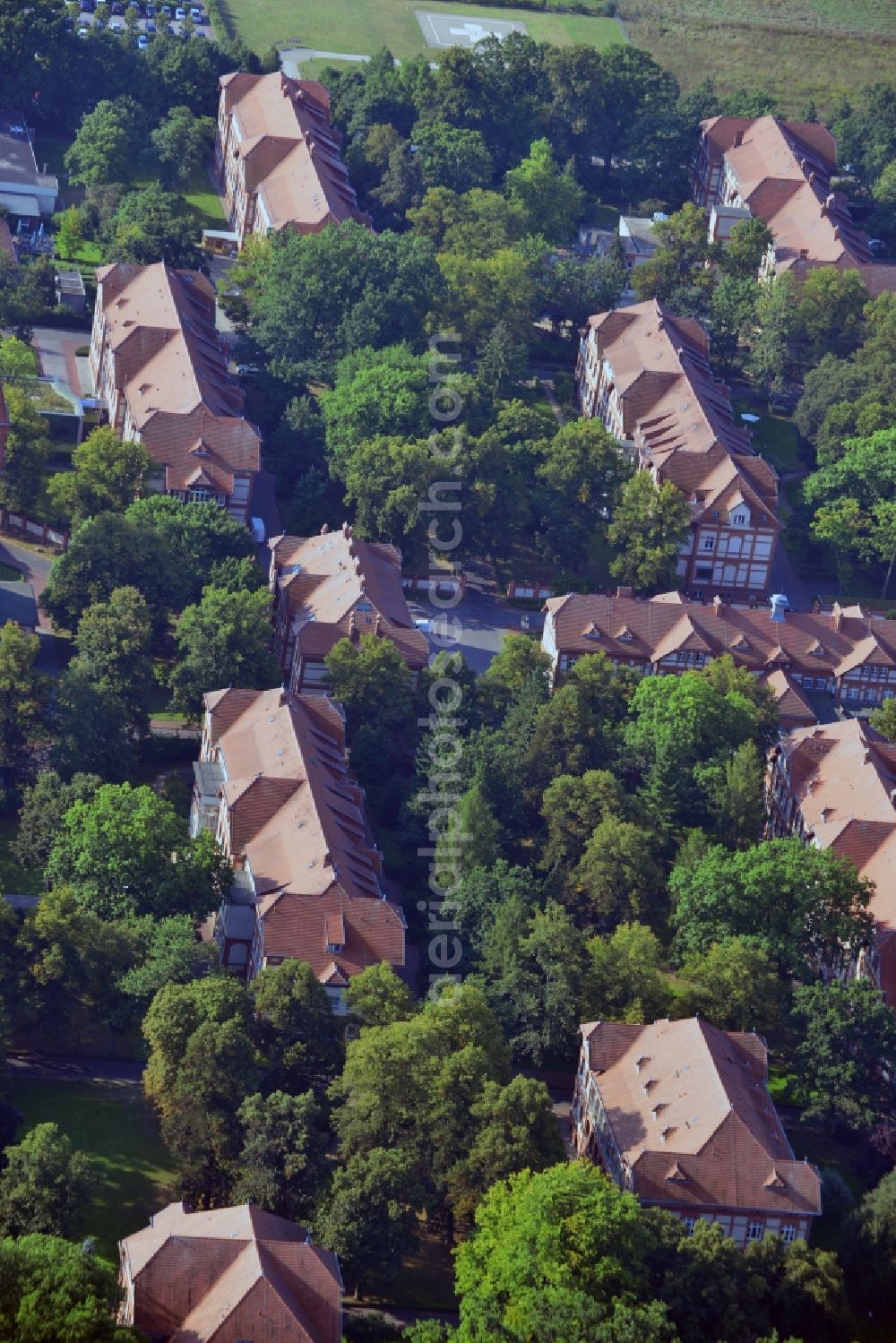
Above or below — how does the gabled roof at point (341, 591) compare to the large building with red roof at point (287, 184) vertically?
above

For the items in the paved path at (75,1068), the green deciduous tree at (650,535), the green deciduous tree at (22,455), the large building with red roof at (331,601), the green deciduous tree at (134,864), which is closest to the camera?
the paved path at (75,1068)

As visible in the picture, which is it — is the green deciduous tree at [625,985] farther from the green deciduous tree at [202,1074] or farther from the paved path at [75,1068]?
the paved path at [75,1068]

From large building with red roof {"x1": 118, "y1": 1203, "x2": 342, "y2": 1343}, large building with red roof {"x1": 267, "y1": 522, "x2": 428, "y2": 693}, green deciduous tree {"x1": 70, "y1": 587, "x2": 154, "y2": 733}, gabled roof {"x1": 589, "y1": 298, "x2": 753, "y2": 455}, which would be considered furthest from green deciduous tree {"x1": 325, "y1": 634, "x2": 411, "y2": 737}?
large building with red roof {"x1": 118, "y1": 1203, "x2": 342, "y2": 1343}

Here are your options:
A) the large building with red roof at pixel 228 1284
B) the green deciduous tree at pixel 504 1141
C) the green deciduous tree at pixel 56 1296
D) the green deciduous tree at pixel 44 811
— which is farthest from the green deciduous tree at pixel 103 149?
the green deciduous tree at pixel 56 1296

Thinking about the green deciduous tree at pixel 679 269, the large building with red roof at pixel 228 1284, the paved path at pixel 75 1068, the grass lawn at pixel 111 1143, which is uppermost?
the large building with red roof at pixel 228 1284

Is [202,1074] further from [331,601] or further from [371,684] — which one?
[331,601]

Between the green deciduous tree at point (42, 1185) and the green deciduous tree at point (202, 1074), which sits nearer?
the green deciduous tree at point (42, 1185)

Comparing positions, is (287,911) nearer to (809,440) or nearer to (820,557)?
(820,557)
